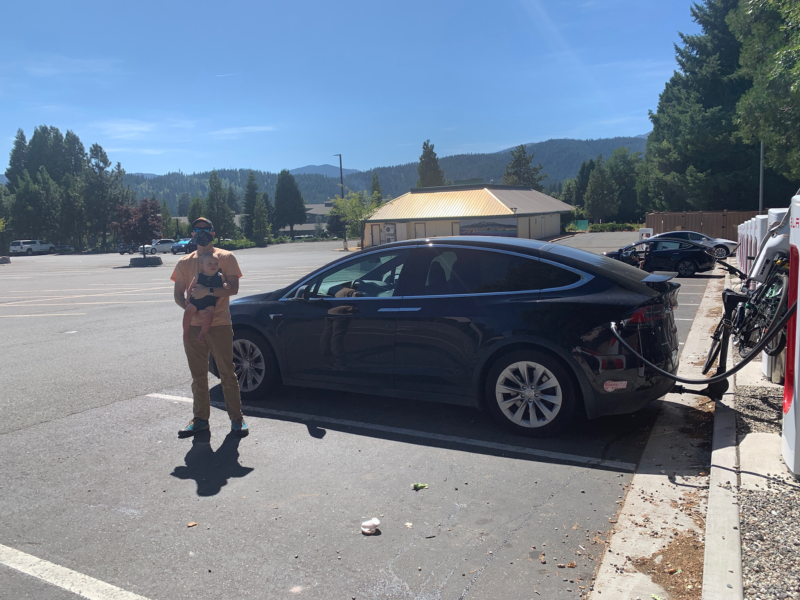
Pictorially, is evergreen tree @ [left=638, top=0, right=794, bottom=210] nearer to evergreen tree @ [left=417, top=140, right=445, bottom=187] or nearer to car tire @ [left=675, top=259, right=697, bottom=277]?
car tire @ [left=675, top=259, right=697, bottom=277]

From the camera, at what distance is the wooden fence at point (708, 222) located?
138ft

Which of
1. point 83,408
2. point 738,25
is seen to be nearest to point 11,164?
point 738,25

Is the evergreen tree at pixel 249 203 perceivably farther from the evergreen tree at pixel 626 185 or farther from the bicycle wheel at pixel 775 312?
the bicycle wheel at pixel 775 312

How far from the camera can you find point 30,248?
7344 centimetres

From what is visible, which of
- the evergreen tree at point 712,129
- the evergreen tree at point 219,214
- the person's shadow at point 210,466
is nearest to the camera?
the person's shadow at point 210,466

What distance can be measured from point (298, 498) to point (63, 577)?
1.45 meters

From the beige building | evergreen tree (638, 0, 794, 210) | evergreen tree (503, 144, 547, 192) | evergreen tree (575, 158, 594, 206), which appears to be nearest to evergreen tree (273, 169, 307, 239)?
evergreen tree (503, 144, 547, 192)

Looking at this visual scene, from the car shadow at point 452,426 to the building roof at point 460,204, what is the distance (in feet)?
154

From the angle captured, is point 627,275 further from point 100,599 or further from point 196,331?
point 100,599

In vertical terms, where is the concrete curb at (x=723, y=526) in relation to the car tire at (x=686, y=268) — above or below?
below

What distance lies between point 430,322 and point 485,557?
8.07ft

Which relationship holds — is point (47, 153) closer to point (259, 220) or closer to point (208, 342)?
point (259, 220)

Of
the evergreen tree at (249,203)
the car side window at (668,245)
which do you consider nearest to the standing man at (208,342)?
the car side window at (668,245)

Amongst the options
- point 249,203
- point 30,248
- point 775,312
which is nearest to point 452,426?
point 775,312
